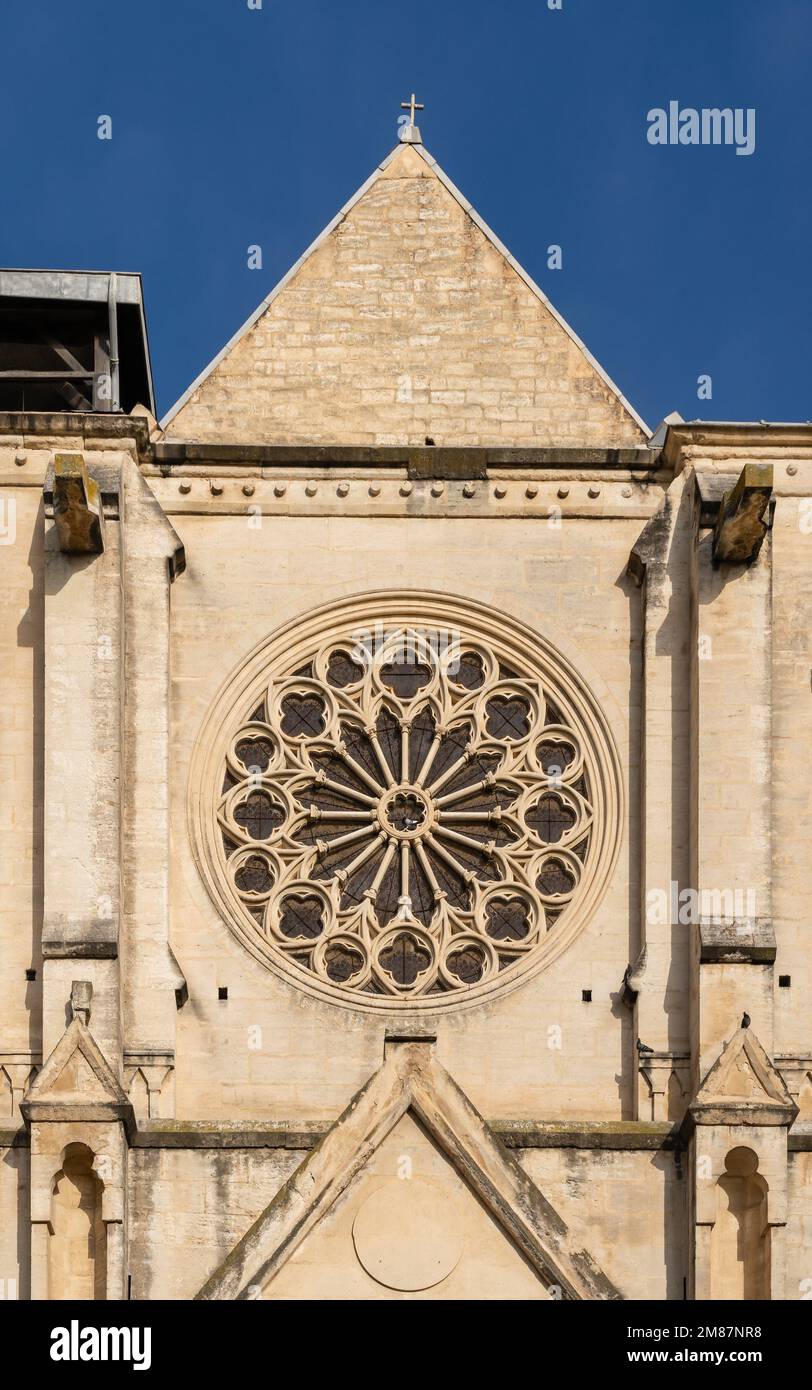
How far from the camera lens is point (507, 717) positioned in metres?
29.9

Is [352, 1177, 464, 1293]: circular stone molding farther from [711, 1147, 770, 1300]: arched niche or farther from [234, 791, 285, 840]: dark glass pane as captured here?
[234, 791, 285, 840]: dark glass pane

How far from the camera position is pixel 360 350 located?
3089 cm

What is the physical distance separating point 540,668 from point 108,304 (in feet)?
17.5

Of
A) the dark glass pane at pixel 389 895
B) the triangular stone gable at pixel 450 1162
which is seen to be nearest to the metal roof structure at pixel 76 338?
the dark glass pane at pixel 389 895

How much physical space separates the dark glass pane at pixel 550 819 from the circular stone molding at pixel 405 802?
15 mm

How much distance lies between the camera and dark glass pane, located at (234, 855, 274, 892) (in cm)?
2945

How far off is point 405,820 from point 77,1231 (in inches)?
157

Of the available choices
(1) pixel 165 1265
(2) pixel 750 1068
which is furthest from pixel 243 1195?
(2) pixel 750 1068

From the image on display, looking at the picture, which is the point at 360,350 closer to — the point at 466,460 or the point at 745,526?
the point at 466,460

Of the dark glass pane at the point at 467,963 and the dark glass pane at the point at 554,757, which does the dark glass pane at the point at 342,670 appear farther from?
the dark glass pane at the point at 467,963

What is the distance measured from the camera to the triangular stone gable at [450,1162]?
88.9 feet

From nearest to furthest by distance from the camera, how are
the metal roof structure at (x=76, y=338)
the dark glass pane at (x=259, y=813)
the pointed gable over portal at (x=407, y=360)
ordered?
1. the dark glass pane at (x=259, y=813)
2. the pointed gable over portal at (x=407, y=360)
3. the metal roof structure at (x=76, y=338)
